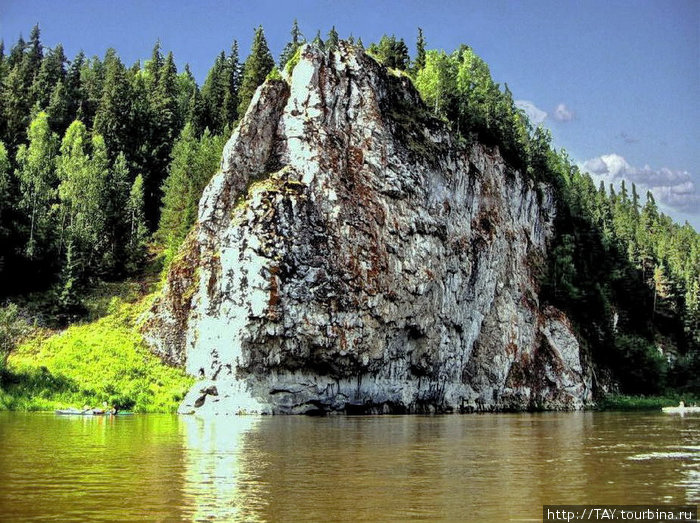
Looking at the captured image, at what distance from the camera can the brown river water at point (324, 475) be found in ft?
43.9

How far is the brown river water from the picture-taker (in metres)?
13.4

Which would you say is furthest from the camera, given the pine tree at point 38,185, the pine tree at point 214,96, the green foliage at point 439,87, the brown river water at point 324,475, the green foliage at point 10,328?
the pine tree at point 214,96

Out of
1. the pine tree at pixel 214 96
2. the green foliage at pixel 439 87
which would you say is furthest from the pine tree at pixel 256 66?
→ the green foliage at pixel 439 87

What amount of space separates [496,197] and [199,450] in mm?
52814

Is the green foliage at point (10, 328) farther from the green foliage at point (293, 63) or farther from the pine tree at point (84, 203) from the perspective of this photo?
the green foliage at point (293, 63)

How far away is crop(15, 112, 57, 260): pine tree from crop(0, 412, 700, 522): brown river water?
37714 millimetres

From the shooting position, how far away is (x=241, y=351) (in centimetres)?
5047

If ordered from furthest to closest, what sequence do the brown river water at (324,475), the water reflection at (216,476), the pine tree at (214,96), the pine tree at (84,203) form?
the pine tree at (214,96)
the pine tree at (84,203)
the brown river water at (324,475)
the water reflection at (216,476)

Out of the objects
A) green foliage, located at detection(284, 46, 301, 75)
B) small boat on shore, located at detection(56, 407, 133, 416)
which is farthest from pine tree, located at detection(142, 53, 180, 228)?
small boat on shore, located at detection(56, 407, 133, 416)

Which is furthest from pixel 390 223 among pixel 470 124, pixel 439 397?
pixel 470 124

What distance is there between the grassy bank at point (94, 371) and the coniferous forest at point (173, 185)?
5.78 feet

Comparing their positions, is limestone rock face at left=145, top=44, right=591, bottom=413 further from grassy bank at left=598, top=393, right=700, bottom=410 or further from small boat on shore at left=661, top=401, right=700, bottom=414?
small boat on shore at left=661, top=401, right=700, bottom=414

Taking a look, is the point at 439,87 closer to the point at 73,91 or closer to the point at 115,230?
the point at 115,230

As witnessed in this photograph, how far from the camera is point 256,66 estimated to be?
85625mm
